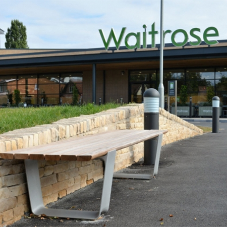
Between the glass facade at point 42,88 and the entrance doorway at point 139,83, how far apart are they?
4.50 metres

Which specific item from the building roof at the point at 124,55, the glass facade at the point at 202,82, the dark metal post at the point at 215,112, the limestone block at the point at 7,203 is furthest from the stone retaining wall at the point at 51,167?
the glass facade at the point at 202,82

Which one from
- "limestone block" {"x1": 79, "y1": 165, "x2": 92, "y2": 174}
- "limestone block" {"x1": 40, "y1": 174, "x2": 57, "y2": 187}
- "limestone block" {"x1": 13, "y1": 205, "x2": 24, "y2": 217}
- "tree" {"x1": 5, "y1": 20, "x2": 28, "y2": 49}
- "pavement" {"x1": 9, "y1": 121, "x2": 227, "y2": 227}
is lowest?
"pavement" {"x1": 9, "y1": 121, "x2": 227, "y2": 227}

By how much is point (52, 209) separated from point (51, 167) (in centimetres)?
62

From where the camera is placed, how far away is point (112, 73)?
2998 centimetres

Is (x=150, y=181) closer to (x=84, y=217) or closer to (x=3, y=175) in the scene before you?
(x=84, y=217)

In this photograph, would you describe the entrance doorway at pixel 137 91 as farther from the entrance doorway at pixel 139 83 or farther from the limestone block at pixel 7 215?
the limestone block at pixel 7 215

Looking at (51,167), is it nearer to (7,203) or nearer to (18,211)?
(18,211)

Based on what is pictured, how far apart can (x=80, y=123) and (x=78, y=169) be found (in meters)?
0.85

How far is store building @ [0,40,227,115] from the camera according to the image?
923 inches

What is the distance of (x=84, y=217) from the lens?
3910mm

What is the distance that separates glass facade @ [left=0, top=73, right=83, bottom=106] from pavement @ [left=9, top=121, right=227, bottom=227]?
82.5ft

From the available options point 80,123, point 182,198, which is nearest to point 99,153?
point 182,198

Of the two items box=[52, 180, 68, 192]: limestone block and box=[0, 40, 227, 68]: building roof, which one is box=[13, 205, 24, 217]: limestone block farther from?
box=[0, 40, 227, 68]: building roof

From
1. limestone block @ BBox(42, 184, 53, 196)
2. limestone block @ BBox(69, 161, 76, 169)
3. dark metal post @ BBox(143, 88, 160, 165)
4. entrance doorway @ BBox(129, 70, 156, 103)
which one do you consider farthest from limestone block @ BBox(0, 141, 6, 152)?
entrance doorway @ BBox(129, 70, 156, 103)
